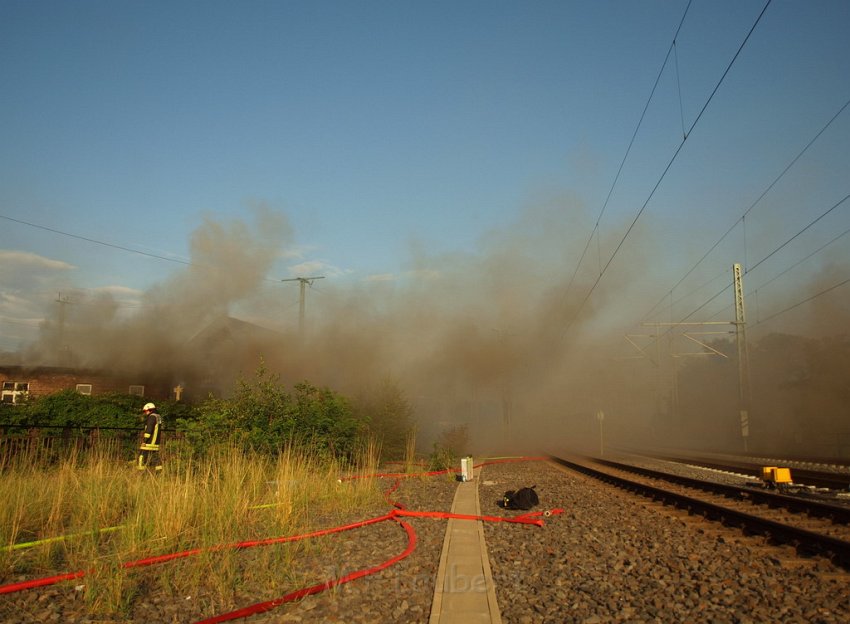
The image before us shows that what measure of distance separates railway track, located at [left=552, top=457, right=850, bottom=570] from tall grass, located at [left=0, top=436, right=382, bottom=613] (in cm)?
571

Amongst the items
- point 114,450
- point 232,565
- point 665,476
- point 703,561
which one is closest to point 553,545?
point 703,561

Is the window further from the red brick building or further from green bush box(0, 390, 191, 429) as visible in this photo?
green bush box(0, 390, 191, 429)

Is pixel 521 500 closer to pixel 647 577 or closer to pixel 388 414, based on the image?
pixel 647 577

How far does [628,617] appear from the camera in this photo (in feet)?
17.2

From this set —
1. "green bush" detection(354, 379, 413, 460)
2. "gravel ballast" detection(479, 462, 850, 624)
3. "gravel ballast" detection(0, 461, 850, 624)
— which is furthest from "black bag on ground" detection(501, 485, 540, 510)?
"green bush" detection(354, 379, 413, 460)

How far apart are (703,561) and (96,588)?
20.2 ft

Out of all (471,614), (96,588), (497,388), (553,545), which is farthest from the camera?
(497,388)

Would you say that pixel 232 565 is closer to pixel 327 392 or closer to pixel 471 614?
pixel 471 614

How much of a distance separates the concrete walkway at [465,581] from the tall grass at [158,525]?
1.60 metres

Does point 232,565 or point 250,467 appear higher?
point 250,467

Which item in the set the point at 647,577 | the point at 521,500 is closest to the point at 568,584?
the point at 647,577

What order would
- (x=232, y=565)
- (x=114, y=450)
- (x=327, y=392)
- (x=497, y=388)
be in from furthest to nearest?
(x=497, y=388) → (x=327, y=392) → (x=114, y=450) → (x=232, y=565)

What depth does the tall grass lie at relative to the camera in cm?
605

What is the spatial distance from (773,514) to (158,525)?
9304 millimetres
